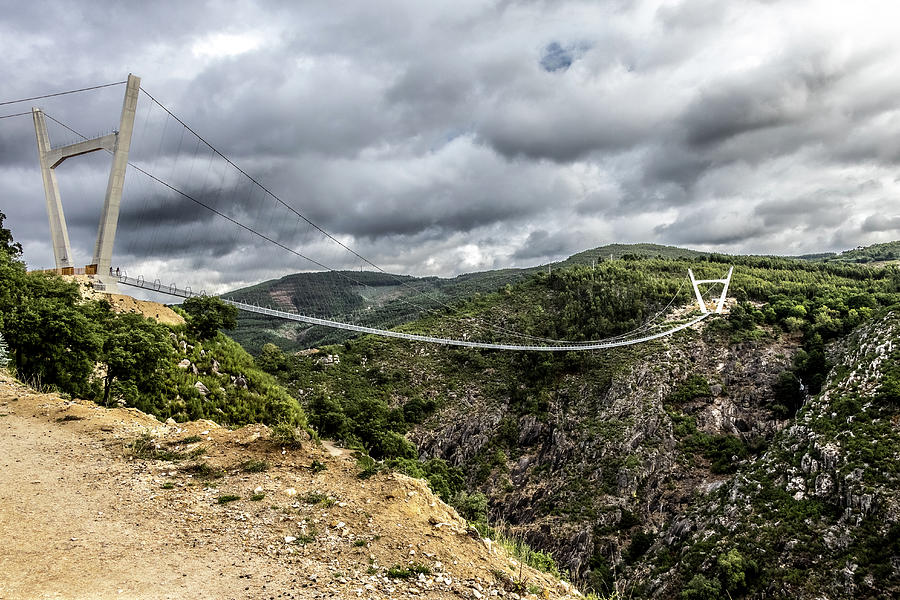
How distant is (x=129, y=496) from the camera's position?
725 cm

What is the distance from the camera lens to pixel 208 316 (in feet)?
78.9

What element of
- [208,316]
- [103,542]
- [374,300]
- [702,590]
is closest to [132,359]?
[103,542]

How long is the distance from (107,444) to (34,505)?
257 cm

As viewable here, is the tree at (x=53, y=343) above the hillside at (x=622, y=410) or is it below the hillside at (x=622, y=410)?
above

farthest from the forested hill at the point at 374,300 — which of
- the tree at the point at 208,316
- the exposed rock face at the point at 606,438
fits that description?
the tree at the point at 208,316

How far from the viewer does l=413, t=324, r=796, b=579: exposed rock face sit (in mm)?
29797

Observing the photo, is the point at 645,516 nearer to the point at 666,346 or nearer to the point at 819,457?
the point at 819,457

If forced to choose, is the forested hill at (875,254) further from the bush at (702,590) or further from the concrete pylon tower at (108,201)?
the concrete pylon tower at (108,201)

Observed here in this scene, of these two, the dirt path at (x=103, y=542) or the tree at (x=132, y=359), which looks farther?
the tree at (x=132, y=359)

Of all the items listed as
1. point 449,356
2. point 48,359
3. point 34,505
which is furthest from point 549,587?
point 449,356

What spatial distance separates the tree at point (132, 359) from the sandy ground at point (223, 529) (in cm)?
457

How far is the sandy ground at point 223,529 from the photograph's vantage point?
17.2 ft

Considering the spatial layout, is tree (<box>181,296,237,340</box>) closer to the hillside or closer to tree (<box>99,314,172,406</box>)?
the hillside

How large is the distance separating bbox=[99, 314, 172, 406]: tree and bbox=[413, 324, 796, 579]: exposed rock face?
967 inches
